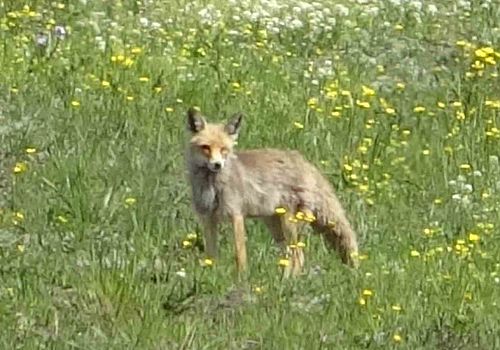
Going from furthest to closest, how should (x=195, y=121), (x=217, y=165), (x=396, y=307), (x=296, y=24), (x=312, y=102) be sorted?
(x=296, y=24), (x=312, y=102), (x=195, y=121), (x=217, y=165), (x=396, y=307)

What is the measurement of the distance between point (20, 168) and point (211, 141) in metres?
1.54

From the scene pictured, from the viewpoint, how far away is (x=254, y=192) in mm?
9891

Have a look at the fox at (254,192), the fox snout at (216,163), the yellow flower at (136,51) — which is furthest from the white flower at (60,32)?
the fox snout at (216,163)

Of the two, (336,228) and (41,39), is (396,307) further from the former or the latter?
(41,39)

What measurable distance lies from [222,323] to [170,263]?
1.02 meters

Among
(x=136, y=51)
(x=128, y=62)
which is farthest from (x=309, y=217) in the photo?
(x=136, y=51)

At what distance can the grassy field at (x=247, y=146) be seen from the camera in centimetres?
819

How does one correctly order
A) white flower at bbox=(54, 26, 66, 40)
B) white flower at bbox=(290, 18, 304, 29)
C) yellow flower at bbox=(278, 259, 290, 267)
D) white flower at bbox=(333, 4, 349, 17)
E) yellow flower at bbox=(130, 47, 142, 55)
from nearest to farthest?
yellow flower at bbox=(278, 259, 290, 267) → yellow flower at bbox=(130, 47, 142, 55) → white flower at bbox=(54, 26, 66, 40) → white flower at bbox=(290, 18, 304, 29) → white flower at bbox=(333, 4, 349, 17)

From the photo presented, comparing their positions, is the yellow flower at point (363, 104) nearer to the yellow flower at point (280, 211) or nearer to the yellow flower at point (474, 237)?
the yellow flower at point (280, 211)

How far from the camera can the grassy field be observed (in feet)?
26.9

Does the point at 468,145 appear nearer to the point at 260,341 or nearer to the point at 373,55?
the point at 373,55

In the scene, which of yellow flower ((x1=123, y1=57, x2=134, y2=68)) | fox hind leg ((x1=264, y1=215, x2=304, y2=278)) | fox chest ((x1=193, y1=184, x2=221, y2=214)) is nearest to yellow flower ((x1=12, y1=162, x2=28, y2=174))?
fox chest ((x1=193, y1=184, x2=221, y2=214))

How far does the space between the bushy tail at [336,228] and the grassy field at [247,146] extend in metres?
0.15

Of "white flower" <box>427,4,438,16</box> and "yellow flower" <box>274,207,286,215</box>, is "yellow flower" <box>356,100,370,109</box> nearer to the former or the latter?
"yellow flower" <box>274,207,286,215</box>
